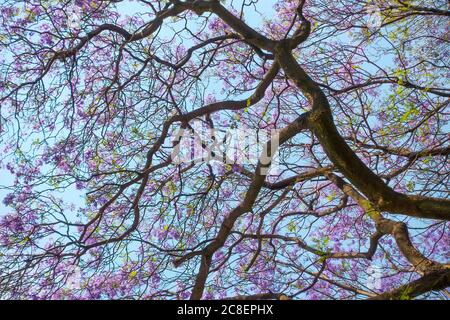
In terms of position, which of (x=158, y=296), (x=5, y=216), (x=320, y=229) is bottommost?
(x=158, y=296)

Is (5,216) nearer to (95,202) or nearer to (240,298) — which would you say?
(95,202)

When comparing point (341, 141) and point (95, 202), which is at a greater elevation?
point (95, 202)

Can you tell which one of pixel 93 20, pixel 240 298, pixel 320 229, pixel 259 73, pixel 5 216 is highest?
pixel 259 73

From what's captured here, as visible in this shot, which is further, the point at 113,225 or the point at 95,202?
the point at 113,225

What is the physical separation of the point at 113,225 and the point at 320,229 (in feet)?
10.1

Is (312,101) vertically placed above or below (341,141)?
above

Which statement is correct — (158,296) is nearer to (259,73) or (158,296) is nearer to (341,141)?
(341,141)

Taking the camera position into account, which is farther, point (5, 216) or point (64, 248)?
point (5, 216)

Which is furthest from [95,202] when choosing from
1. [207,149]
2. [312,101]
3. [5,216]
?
[312,101]

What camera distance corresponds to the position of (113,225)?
4926 mm

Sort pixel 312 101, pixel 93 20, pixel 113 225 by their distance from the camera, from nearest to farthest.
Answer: pixel 312 101 < pixel 93 20 < pixel 113 225

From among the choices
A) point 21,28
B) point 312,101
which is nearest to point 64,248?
point 21,28
